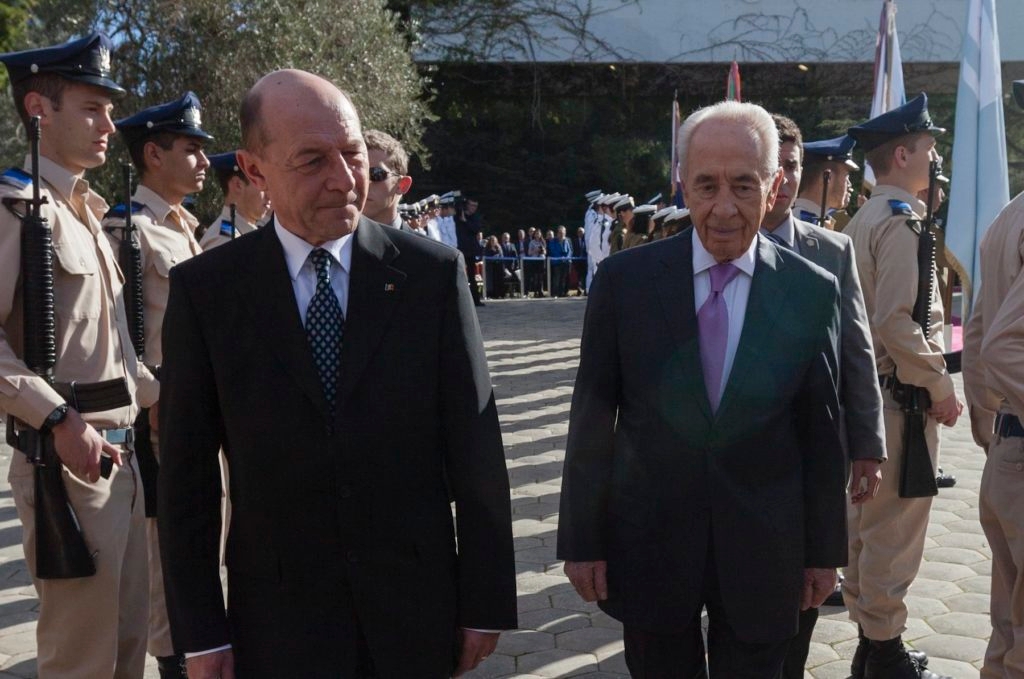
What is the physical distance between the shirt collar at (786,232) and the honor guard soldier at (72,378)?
235 centimetres

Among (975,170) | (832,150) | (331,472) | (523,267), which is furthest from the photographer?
(523,267)

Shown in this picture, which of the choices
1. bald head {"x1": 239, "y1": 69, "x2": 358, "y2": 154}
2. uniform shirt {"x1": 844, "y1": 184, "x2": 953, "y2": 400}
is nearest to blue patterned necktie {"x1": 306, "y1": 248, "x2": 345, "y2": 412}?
bald head {"x1": 239, "y1": 69, "x2": 358, "y2": 154}

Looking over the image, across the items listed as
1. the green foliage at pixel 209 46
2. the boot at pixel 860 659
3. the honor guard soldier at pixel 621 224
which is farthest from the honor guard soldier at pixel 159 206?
the green foliage at pixel 209 46

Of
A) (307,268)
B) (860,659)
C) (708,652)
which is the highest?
(307,268)

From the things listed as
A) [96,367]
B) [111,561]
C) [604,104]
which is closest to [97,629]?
[111,561]

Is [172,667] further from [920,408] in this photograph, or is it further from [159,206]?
[920,408]

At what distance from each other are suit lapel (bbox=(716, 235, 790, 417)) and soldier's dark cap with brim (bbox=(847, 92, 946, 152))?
2084 millimetres

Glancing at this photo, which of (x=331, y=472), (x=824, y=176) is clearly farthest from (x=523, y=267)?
(x=331, y=472)

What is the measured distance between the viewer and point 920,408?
14.8 feet

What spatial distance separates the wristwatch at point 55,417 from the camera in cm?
319

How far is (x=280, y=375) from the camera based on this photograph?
94.0 inches

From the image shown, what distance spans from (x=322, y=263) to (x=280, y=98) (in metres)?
0.37

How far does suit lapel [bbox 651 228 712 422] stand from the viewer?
9.23 feet

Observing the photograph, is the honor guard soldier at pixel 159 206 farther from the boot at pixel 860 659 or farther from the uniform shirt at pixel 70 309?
the boot at pixel 860 659
